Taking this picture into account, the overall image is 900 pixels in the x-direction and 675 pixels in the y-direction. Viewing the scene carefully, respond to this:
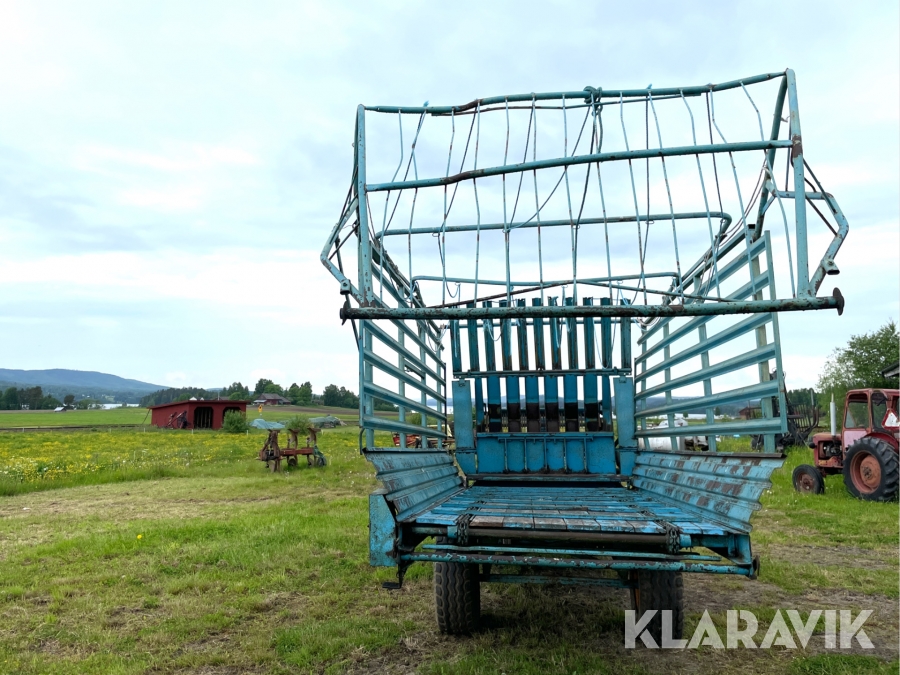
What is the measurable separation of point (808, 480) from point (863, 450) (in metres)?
1.24

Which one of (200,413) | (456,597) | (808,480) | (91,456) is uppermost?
(200,413)

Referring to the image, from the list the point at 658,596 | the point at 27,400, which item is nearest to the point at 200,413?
the point at 658,596

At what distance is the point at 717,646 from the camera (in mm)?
3510

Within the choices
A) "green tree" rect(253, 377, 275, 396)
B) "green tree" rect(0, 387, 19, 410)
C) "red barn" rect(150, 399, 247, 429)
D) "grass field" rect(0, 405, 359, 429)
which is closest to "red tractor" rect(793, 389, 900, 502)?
"grass field" rect(0, 405, 359, 429)

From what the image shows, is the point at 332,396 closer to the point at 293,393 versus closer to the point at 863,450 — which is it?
the point at 293,393

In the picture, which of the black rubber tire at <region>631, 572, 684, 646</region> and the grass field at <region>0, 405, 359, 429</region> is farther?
the grass field at <region>0, 405, 359, 429</region>

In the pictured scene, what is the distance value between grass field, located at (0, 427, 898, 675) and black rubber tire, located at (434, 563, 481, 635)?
0.09 m

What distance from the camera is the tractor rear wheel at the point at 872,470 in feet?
27.7

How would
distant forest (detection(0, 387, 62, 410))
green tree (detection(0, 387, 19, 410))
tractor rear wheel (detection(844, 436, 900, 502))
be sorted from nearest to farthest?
tractor rear wheel (detection(844, 436, 900, 502)) → distant forest (detection(0, 387, 62, 410)) → green tree (detection(0, 387, 19, 410))

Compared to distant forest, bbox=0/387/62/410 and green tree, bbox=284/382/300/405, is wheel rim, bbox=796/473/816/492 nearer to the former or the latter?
green tree, bbox=284/382/300/405

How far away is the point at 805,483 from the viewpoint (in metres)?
10.1

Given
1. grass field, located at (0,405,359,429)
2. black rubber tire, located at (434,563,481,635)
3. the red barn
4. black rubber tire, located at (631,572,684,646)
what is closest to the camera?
black rubber tire, located at (631,572,684,646)

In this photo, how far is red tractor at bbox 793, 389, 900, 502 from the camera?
8562mm

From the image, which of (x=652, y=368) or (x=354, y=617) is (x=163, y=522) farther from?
(x=652, y=368)
